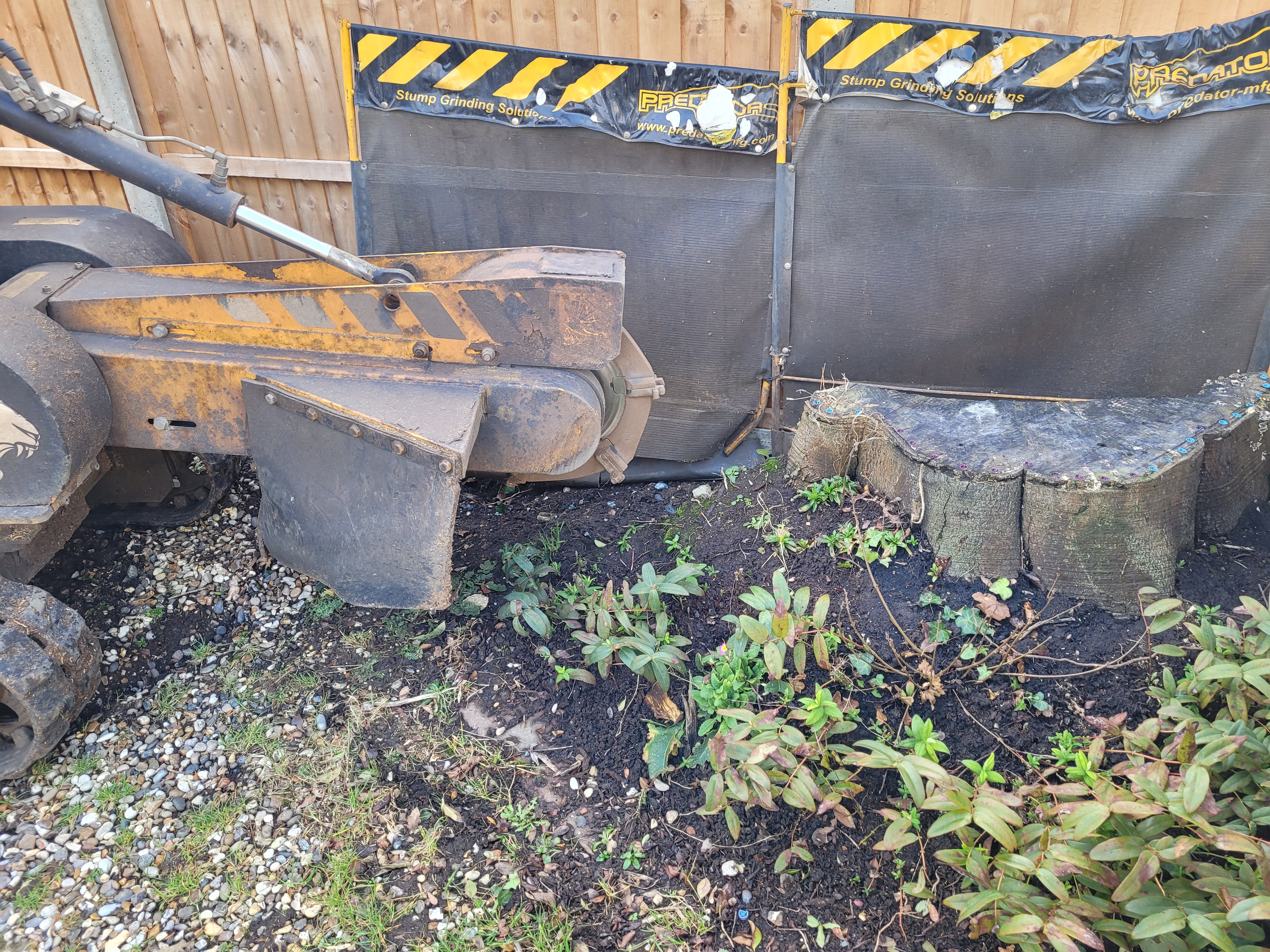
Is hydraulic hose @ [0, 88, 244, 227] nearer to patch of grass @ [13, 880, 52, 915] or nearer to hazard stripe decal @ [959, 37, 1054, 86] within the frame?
patch of grass @ [13, 880, 52, 915]

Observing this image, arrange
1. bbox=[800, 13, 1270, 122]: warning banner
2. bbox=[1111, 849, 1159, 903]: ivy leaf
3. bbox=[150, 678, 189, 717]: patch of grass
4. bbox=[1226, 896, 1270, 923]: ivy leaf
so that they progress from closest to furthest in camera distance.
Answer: bbox=[1226, 896, 1270, 923]: ivy leaf
bbox=[1111, 849, 1159, 903]: ivy leaf
bbox=[150, 678, 189, 717]: patch of grass
bbox=[800, 13, 1270, 122]: warning banner

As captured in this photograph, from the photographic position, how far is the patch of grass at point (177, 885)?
90.7 inches

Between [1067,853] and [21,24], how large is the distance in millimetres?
5434

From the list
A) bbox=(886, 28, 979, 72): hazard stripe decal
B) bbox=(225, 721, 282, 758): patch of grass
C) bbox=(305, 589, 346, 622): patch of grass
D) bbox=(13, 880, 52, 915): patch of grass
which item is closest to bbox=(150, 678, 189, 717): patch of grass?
bbox=(225, 721, 282, 758): patch of grass

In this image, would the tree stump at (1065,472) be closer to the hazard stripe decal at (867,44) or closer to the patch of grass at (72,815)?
the hazard stripe decal at (867,44)

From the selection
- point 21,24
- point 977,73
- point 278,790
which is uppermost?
point 21,24

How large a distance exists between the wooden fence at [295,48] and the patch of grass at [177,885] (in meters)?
3.14

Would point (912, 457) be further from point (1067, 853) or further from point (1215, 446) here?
point (1067, 853)

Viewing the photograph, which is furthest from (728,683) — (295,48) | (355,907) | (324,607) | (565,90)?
(295,48)

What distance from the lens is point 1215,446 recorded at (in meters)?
2.81

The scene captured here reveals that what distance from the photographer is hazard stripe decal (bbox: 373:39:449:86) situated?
3492 mm

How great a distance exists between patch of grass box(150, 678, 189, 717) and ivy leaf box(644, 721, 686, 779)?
1.61m

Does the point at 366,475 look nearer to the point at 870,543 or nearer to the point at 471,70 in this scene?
the point at 870,543

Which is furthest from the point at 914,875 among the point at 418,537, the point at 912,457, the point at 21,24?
the point at 21,24
